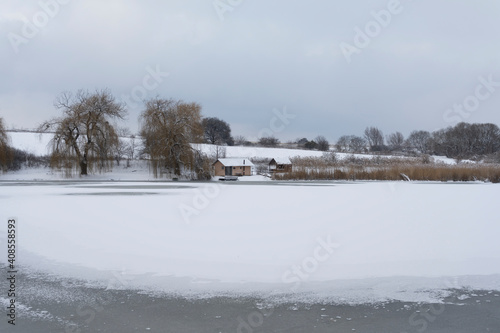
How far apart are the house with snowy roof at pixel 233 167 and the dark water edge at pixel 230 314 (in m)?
61.6

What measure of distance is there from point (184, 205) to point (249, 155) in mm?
74609

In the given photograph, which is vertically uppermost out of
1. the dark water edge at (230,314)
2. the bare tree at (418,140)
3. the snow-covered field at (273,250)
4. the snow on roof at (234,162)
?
the bare tree at (418,140)

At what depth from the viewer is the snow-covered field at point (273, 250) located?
7.54 metres

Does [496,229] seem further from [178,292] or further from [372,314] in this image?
[178,292]

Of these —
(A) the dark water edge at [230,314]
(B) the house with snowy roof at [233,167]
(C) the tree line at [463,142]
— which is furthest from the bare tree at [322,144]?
(A) the dark water edge at [230,314]

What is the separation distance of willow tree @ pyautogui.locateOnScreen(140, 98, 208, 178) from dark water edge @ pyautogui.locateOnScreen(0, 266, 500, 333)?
149ft

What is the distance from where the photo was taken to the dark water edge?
214 inches

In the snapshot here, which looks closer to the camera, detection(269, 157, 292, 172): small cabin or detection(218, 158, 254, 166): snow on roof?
detection(218, 158, 254, 166): snow on roof

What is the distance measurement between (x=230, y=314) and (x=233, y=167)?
63.4 metres

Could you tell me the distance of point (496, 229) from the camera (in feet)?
40.1

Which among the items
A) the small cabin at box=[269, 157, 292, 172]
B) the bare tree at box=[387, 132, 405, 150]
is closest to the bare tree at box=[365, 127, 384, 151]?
the bare tree at box=[387, 132, 405, 150]

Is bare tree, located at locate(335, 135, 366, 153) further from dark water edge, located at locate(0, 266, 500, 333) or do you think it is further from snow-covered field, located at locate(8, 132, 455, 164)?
dark water edge, located at locate(0, 266, 500, 333)

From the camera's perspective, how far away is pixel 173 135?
2074 inches

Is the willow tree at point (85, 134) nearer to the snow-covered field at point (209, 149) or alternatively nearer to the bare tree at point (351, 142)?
the snow-covered field at point (209, 149)
